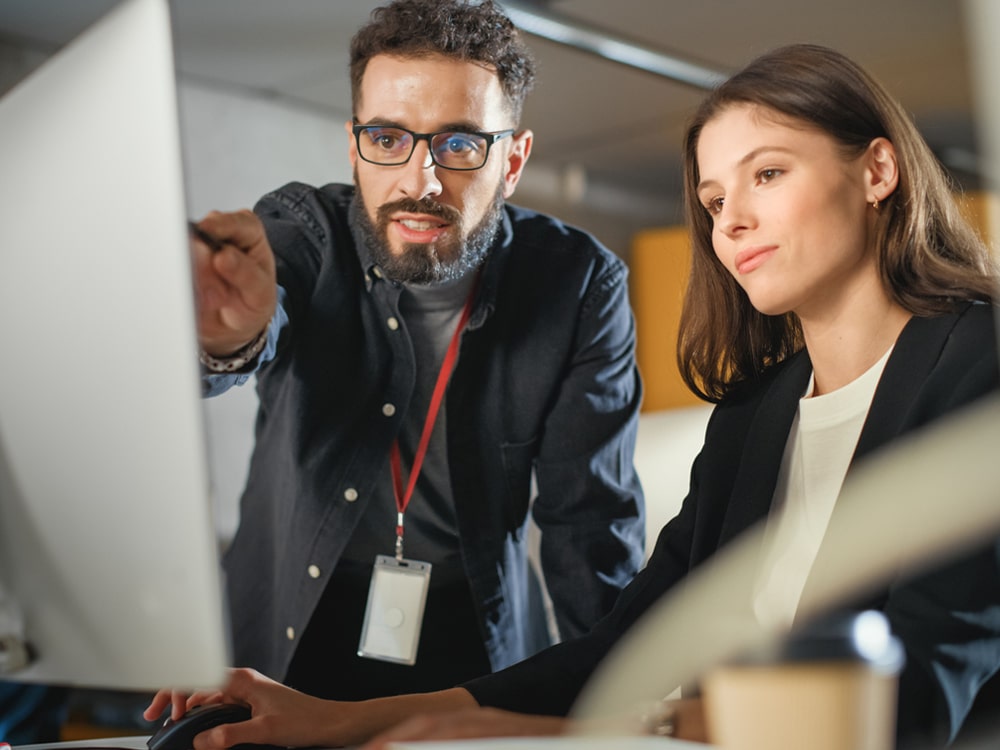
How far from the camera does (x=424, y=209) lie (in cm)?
148

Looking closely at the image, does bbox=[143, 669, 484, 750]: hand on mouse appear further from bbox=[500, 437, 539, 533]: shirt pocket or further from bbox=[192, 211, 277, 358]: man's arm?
Result: bbox=[500, 437, 539, 533]: shirt pocket

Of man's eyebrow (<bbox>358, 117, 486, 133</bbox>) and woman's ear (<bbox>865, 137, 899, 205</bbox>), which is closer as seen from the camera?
woman's ear (<bbox>865, 137, 899, 205</bbox>)

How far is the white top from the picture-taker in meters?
1.08

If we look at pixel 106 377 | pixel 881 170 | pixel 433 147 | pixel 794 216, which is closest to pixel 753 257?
pixel 794 216

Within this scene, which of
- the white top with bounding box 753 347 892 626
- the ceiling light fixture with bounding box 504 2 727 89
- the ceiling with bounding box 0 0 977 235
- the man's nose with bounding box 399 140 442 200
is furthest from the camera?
the ceiling with bounding box 0 0 977 235

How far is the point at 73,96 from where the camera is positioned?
0.71m

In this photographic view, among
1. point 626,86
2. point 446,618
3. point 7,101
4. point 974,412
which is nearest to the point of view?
point 7,101

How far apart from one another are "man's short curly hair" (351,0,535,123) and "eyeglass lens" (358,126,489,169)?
10cm

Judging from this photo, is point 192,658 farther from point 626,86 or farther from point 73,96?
point 626,86

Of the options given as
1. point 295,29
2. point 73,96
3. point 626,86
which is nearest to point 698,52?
point 626,86

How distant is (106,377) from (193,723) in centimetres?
45

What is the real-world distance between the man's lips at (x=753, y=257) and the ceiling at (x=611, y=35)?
231cm

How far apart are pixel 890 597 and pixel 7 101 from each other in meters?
0.81

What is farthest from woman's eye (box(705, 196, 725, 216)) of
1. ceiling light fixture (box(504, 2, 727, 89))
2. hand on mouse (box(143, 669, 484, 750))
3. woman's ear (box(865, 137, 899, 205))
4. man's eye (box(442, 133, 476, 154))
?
ceiling light fixture (box(504, 2, 727, 89))
